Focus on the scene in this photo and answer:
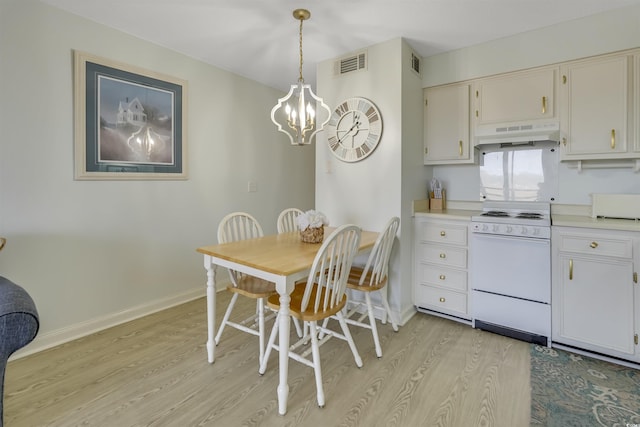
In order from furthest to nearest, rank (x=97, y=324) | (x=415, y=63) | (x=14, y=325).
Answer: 1. (x=415, y=63)
2. (x=97, y=324)
3. (x=14, y=325)

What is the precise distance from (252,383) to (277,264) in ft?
2.51

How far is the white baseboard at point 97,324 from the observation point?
2.16 m

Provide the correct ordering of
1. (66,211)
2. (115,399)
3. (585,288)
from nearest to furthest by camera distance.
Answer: (115,399) < (585,288) < (66,211)

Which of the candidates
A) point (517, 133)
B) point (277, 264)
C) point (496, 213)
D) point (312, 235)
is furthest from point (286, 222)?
point (517, 133)

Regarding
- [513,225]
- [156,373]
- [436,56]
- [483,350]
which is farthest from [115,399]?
[436,56]

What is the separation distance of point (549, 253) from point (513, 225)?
0.95 ft

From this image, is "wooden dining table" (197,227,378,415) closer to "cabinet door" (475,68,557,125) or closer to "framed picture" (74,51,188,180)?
"framed picture" (74,51,188,180)

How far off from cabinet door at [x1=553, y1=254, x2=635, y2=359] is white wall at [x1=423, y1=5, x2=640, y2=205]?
73 cm

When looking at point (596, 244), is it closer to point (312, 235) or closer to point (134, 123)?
point (312, 235)

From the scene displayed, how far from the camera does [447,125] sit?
113 inches

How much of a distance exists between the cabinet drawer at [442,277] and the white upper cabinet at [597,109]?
1.21m

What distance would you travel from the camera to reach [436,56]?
290cm

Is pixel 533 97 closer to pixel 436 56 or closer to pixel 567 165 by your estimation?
pixel 567 165

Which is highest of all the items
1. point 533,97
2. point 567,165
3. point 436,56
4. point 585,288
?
point 436,56
